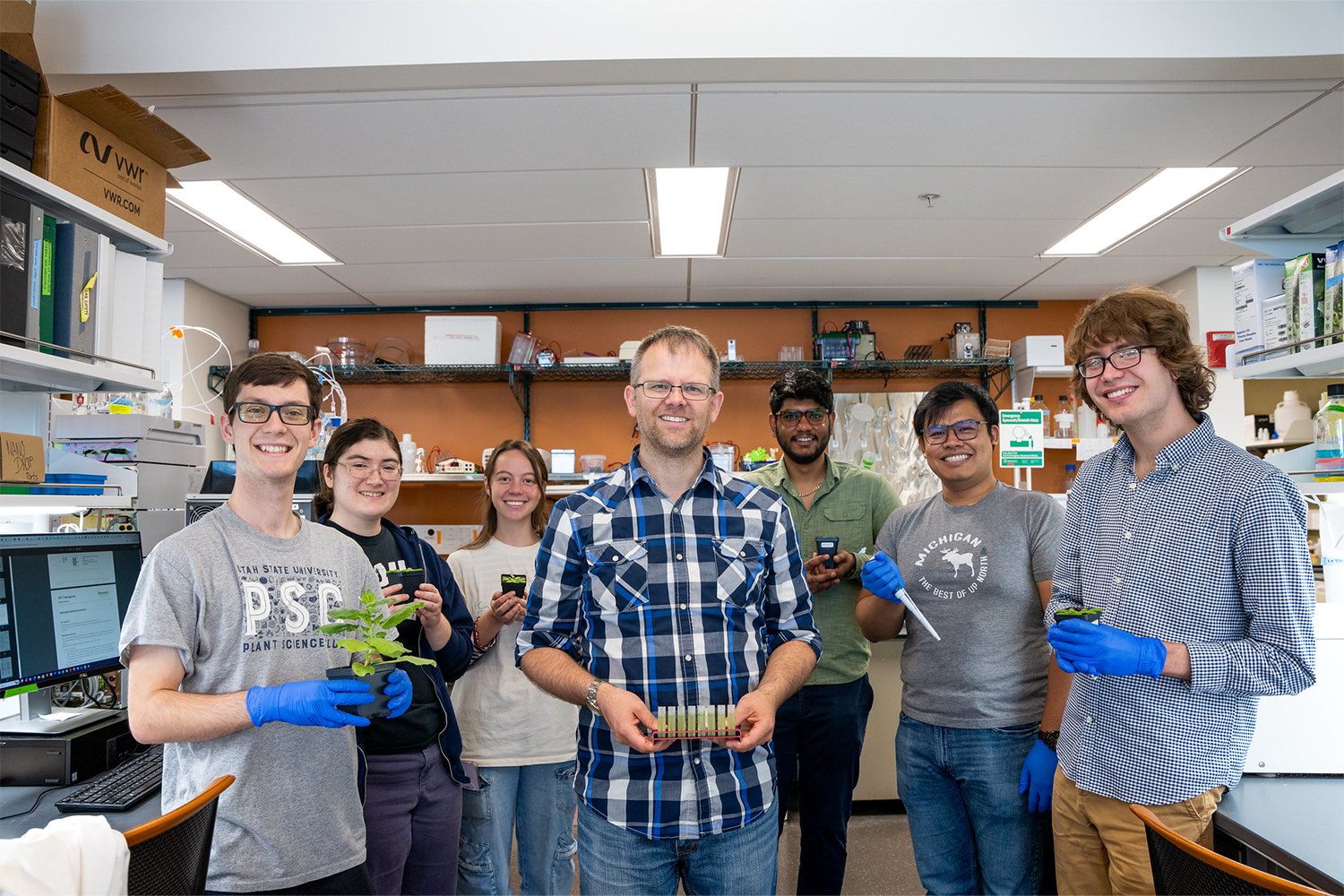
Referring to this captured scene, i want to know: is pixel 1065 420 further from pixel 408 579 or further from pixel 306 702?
pixel 306 702

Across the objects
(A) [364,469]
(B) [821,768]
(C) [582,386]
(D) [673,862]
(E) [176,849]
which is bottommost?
(B) [821,768]

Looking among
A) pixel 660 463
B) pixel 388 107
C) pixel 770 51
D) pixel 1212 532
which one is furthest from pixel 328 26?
pixel 1212 532

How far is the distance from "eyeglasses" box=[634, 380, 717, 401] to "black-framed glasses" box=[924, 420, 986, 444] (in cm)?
84

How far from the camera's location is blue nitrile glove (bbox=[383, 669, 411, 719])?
1.40 m

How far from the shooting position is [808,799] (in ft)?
7.37

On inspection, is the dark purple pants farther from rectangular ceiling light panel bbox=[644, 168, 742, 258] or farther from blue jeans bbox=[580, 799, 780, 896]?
rectangular ceiling light panel bbox=[644, 168, 742, 258]

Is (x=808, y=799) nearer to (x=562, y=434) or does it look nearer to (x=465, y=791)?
(x=465, y=791)

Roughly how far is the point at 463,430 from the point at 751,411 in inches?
77.8

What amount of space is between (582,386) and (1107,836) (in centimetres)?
419

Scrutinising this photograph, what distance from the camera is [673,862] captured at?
1395mm

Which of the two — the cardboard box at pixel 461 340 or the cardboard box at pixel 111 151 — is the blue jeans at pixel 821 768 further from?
the cardboard box at pixel 461 340

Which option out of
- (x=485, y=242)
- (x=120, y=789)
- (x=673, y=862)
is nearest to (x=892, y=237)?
(x=485, y=242)

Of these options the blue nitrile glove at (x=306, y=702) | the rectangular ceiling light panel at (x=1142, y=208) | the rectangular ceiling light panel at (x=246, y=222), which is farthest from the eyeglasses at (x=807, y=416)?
the rectangular ceiling light panel at (x=246, y=222)

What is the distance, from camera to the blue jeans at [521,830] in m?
2.13
